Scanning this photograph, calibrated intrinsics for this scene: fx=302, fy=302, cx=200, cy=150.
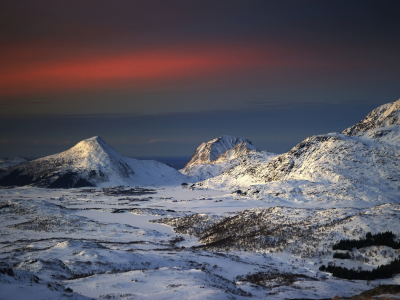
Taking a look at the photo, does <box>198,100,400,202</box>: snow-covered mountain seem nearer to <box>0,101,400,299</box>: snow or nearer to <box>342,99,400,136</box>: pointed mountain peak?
<box>342,99,400,136</box>: pointed mountain peak

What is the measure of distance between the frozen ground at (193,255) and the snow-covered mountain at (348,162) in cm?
1939

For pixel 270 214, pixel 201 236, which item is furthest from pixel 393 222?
pixel 201 236

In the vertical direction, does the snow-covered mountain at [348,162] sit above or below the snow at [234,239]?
above

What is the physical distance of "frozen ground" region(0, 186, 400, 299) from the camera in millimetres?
28391

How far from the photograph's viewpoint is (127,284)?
99.8ft

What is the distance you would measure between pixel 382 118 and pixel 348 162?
227 feet

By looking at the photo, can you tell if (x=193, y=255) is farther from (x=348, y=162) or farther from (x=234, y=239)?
(x=348, y=162)

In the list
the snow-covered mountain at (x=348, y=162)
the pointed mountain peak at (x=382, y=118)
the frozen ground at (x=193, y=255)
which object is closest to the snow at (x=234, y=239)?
the frozen ground at (x=193, y=255)

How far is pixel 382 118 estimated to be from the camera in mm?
177125

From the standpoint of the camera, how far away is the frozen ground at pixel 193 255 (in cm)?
2839

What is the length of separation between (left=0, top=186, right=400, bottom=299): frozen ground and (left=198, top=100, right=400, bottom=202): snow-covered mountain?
19.4 metres

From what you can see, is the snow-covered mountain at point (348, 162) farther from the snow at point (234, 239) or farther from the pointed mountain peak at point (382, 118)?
the snow at point (234, 239)

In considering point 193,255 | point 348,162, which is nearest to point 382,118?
point 348,162

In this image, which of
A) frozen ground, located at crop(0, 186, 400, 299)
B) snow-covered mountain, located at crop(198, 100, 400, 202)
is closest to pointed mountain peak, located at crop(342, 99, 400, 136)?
snow-covered mountain, located at crop(198, 100, 400, 202)
